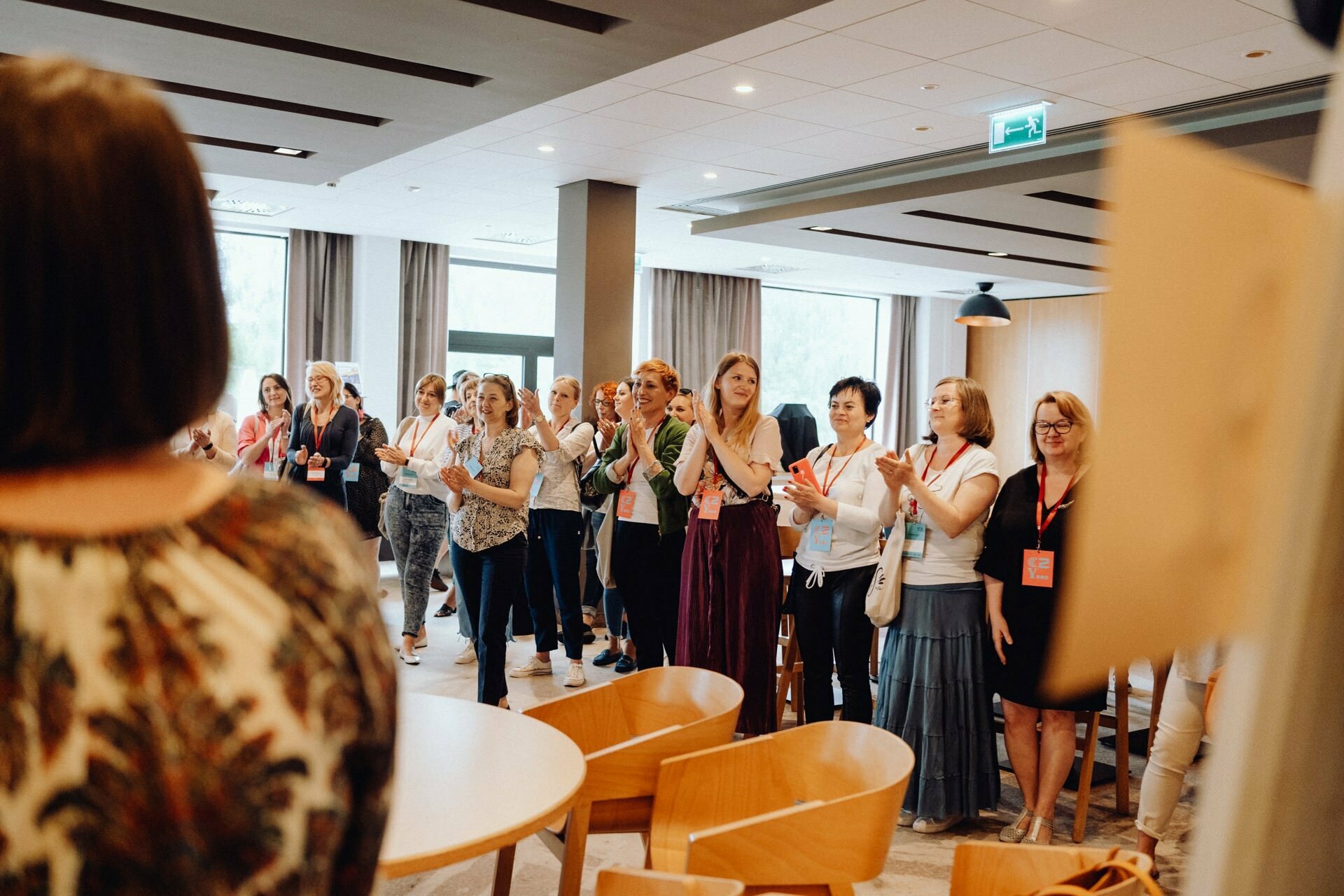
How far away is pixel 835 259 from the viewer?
34.8 feet

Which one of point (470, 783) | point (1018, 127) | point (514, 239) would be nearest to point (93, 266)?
point (470, 783)

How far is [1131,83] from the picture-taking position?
16.2ft

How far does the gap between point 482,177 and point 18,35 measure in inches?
139

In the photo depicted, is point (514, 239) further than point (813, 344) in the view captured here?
No

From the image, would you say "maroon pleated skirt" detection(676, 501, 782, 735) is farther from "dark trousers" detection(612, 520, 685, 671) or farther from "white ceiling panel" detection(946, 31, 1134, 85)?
"white ceiling panel" detection(946, 31, 1134, 85)

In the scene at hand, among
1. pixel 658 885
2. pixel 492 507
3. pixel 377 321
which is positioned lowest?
pixel 658 885

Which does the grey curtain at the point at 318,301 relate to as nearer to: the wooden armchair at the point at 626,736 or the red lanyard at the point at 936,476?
the red lanyard at the point at 936,476

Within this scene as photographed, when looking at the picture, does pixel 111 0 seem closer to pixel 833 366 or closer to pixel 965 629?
pixel 965 629

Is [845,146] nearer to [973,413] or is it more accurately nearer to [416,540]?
[973,413]

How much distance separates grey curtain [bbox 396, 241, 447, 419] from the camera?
1053 centimetres

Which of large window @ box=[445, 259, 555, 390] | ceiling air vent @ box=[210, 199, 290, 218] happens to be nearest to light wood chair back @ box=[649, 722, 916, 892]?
ceiling air vent @ box=[210, 199, 290, 218]

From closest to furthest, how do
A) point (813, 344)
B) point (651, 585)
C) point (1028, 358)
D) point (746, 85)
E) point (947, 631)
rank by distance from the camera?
point (947, 631) → point (651, 585) → point (746, 85) → point (1028, 358) → point (813, 344)

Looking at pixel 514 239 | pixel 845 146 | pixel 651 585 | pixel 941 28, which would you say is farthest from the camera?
pixel 514 239

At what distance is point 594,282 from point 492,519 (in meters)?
3.05
